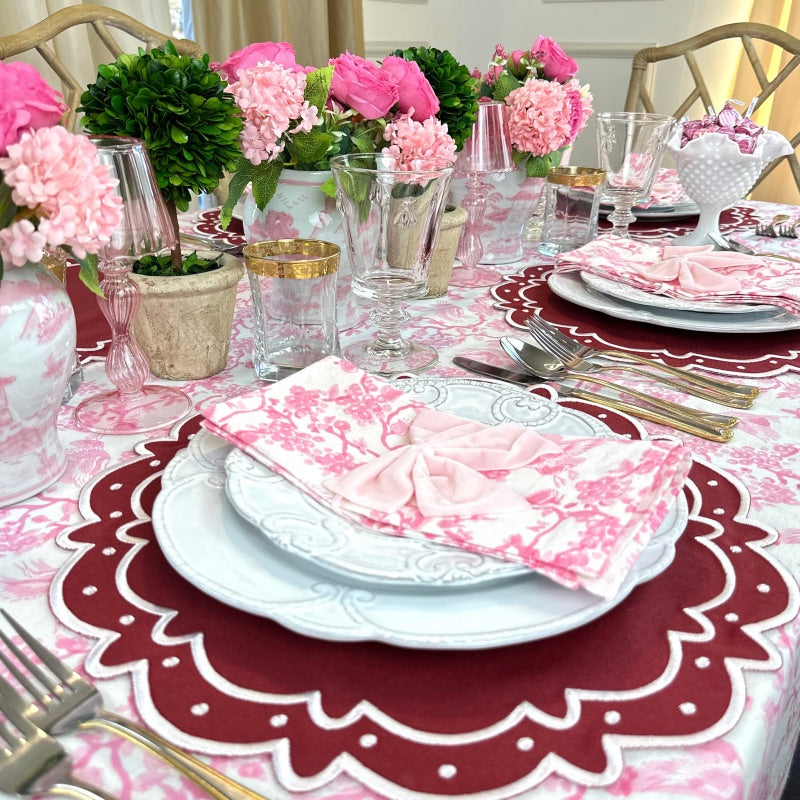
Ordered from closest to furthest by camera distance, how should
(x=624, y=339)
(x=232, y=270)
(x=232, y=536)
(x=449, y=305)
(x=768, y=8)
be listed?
1. (x=232, y=536)
2. (x=232, y=270)
3. (x=624, y=339)
4. (x=449, y=305)
5. (x=768, y=8)

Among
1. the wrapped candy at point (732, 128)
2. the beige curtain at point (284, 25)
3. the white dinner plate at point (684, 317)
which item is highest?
the beige curtain at point (284, 25)

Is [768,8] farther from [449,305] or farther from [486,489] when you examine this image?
[486,489]

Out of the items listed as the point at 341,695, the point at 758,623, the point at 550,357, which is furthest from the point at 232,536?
the point at 550,357

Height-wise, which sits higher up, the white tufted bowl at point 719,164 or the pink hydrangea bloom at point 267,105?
the pink hydrangea bloom at point 267,105

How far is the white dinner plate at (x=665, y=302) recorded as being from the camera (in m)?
0.82

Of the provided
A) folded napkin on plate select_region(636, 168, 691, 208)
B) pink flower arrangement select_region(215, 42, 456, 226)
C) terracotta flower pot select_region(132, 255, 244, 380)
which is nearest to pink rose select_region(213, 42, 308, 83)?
pink flower arrangement select_region(215, 42, 456, 226)

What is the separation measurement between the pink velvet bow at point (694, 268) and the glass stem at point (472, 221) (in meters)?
0.22

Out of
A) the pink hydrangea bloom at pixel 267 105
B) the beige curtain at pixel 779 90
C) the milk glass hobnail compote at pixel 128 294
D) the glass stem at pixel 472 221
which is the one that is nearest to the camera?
the milk glass hobnail compote at pixel 128 294

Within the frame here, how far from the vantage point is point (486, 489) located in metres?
0.46

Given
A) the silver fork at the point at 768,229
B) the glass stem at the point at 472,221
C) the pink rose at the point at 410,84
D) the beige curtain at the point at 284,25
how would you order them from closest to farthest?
the pink rose at the point at 410,84, the glass stem at the point at 472,221, the silver fork at the point at 768,229, the beige curtain at the point at 284,25

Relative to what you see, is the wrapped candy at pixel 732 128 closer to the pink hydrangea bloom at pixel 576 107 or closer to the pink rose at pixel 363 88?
the pink hydrangea bloom at pixel 576 107

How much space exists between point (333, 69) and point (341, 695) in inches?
26.3

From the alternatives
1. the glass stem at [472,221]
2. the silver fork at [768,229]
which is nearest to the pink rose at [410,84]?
the glass stem at [472,221]

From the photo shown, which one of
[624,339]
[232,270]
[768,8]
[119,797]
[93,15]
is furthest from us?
[768,8]
